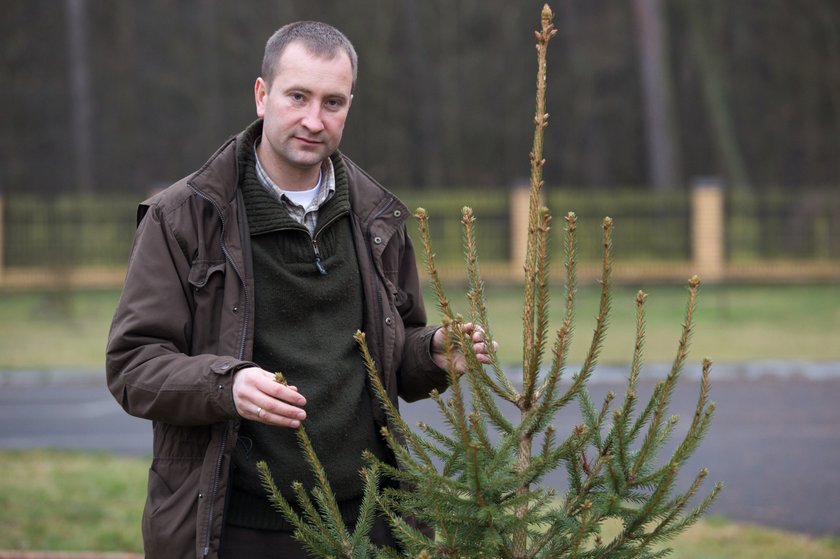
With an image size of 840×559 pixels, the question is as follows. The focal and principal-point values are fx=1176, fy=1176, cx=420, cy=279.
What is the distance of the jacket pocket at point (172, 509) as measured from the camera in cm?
289

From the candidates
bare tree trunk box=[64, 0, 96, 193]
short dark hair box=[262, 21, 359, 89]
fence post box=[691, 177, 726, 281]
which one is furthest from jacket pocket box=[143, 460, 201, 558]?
bare tree trunk box=[64, 0, 96, 193]

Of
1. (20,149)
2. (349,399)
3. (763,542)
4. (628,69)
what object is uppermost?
(628,69)

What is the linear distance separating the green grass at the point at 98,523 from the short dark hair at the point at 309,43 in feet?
12.0

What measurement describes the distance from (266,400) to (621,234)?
22.2 metres

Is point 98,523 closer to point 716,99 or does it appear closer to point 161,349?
point 161,349

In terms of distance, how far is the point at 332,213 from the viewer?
10.3 ft

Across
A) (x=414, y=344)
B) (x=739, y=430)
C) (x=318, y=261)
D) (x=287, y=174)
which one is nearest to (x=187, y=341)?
(x=318, y=261)

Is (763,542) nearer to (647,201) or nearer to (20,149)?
(647,201)

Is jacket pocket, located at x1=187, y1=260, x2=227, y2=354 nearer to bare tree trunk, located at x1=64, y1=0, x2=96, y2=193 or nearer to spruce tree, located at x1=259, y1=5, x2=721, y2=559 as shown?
spruce tree, located at x1=259, y1=5, x2=721, y2=559

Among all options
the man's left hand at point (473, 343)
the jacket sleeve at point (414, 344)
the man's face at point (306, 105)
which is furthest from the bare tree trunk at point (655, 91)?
the man's face at point (306, 105)

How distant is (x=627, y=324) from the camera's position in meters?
18.4

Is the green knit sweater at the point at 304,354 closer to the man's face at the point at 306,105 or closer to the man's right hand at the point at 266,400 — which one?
the man's face at the point at 306,105

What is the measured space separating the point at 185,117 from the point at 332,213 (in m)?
35.1

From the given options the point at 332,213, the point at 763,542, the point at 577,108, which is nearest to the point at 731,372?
the point at 763,542
